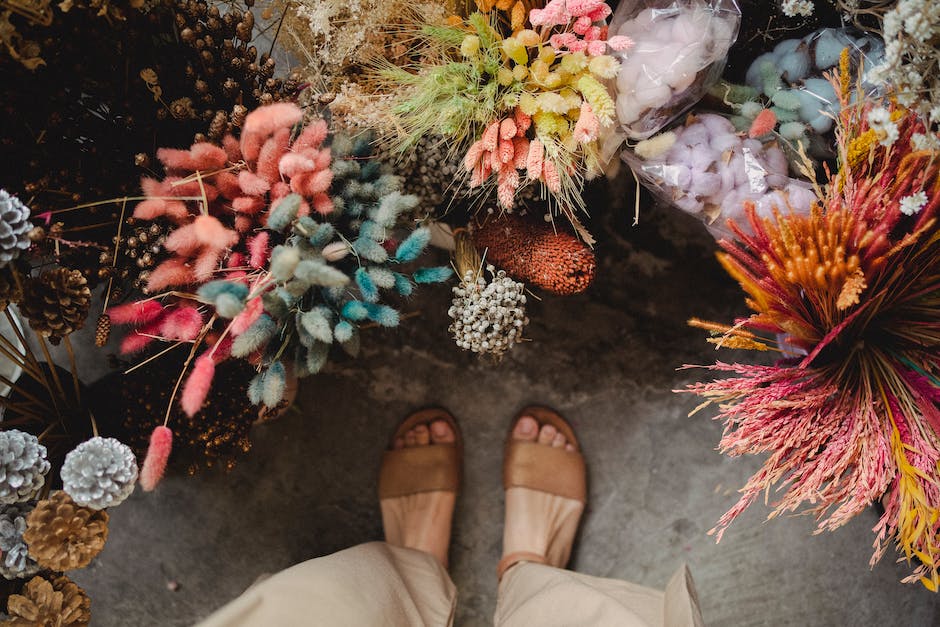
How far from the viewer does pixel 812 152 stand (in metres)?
1.00

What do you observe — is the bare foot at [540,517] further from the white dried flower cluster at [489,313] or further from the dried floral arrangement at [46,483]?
the dried floral arrangement at [46,483]

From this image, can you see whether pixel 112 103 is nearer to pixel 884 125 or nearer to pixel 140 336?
pixel 140 336

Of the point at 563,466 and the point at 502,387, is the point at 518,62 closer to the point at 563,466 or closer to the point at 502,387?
the point at 502,387

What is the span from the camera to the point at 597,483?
1498 mm

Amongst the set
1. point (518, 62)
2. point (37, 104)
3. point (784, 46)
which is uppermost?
point (37, 104)

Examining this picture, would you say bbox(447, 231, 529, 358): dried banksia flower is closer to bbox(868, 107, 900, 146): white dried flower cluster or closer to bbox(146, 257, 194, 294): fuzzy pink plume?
bbox(146, 257, 194, 294): fuzzy pink plume

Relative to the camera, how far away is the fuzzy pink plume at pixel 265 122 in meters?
0.73

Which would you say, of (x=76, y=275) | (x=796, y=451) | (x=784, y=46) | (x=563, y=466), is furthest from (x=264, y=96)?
(x=563, y=466)

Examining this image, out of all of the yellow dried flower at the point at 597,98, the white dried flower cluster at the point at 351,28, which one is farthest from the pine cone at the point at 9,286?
the yellow dried flower at the point at 597,98

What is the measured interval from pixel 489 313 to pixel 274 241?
0.35m

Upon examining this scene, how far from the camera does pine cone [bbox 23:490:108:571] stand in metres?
0.87

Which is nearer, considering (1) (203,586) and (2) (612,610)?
(2) (612,610)

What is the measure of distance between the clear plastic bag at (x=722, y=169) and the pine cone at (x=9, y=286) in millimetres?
861

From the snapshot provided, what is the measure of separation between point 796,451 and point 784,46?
62 centimetres
